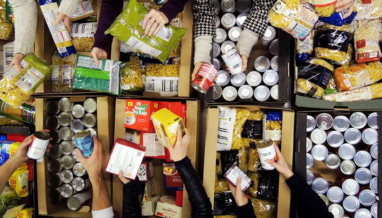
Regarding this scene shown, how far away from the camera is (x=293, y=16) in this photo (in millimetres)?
1293

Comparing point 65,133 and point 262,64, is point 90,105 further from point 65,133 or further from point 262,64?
point 262,64

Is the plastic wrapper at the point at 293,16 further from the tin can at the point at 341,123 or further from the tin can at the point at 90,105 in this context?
the tin can at the point at 90,105

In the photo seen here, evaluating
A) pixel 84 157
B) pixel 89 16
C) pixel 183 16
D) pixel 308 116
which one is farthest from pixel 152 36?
pixel 308 116

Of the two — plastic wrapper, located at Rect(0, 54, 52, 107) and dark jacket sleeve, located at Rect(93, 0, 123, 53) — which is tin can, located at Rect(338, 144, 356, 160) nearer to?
dark jacket sleeve, located at Rect(93, 0, 123, 53)

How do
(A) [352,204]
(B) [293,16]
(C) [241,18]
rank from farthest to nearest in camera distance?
1. (C) [241,18]
2. (A) [352,204]
3. (B) [293,16]

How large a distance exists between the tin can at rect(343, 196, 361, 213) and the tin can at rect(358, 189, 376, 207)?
29 millimetres

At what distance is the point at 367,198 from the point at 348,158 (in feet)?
0.79

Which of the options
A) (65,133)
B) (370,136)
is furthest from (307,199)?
(65,133)

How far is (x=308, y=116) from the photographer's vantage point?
5.04 ft

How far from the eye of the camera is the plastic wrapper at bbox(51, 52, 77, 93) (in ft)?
5.44

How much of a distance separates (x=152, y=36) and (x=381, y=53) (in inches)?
52.9

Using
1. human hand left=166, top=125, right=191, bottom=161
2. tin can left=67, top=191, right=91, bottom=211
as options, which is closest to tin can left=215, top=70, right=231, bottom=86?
human hand left=166, top=125, right=191, bottom=161

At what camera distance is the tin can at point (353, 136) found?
150 cm

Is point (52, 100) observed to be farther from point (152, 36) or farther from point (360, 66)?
point (360, 66)
